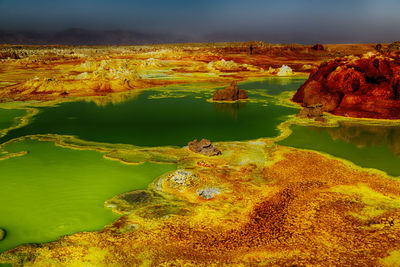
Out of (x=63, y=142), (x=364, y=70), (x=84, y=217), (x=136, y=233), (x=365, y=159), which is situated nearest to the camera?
(x=136, y=233)

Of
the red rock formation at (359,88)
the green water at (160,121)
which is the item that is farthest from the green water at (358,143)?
the red rock formation at (359,88)

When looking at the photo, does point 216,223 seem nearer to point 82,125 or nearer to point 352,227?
point 352,227

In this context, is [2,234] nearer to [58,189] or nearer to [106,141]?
[58,189]

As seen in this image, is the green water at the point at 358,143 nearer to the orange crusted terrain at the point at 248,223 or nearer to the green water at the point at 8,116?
the orange crusted terrain at the point at 248,223

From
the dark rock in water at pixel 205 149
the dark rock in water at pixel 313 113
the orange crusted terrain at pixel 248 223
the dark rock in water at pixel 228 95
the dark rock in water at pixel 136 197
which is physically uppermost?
the dark rock in water at pixel 228 95

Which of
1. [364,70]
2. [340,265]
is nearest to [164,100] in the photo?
[364,70]

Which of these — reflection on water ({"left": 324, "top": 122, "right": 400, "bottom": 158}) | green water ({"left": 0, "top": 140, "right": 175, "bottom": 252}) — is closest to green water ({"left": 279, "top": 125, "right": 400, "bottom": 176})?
reflection on water ({"left": 324, "top": 122, "right": 400, "bottom": 158})
